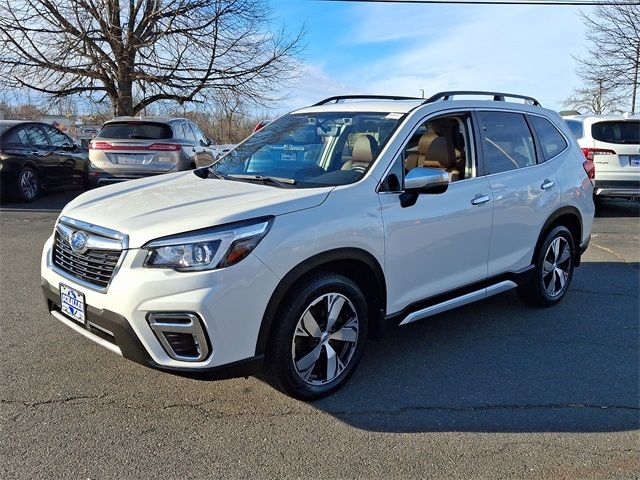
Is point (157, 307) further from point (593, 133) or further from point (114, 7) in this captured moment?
point (114, 7)

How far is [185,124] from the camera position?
36.2 ft

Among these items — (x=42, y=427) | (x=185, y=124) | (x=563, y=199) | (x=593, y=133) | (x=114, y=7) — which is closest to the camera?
(x=42, y=427)

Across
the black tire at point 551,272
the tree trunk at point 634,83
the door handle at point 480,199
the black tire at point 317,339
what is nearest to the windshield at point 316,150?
the black tire at point 317,339

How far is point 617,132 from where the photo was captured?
10.1 m

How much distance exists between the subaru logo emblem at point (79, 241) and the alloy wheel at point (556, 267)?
3.79 m

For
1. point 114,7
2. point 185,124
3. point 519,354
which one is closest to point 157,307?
point 519,354

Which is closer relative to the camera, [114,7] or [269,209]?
[269,209]

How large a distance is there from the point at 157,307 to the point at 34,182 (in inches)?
368

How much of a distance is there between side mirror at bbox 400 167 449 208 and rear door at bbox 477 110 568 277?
0.82 meters

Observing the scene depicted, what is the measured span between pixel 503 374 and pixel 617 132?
8.20 metres

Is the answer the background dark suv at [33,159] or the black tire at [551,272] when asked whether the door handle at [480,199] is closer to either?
the black tire at [551,272]

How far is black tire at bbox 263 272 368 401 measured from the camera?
3004mm

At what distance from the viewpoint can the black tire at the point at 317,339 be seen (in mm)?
3004

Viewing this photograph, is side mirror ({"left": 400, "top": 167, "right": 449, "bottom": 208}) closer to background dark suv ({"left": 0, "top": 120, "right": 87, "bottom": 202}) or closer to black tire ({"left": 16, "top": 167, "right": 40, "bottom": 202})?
background dark suv ({"left": 0, "top": 120, "right": 87, "bottom": 202})
